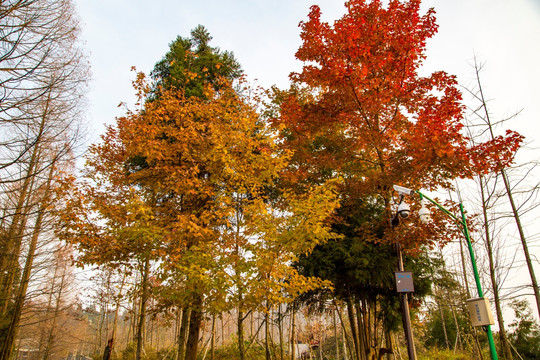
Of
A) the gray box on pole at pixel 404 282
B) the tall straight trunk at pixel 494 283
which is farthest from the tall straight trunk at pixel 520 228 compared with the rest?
the gray box on pole at pixel 404 282

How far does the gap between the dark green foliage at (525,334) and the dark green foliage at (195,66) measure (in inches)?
720

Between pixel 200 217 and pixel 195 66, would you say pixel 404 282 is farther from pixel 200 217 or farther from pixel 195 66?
pixel 195 66

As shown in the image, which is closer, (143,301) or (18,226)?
(18,226)

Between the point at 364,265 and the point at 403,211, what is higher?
the point at 403,211

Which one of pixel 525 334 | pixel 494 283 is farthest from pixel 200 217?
pixel 525 334

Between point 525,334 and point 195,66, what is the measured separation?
2018cm

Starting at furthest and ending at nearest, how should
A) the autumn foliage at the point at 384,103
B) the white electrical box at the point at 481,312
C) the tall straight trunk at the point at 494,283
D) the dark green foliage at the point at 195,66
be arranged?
the dark green foliage at the point at 195,66, the tall straight trunk at the point at 494,283, the autumn foliage at the point at 384,103, the white electrical box at the point at 481,312

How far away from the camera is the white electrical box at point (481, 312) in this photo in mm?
5324

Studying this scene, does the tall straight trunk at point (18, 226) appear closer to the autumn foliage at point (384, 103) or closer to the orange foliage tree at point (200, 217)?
the orange foliage tree at point (200, 217)

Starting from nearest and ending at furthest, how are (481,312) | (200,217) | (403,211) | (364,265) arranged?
1. (481,312)
2. (403,211)
3. (200,217)
4. (364,265)

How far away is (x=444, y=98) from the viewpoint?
292 inches

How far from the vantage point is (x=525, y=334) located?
579 inches

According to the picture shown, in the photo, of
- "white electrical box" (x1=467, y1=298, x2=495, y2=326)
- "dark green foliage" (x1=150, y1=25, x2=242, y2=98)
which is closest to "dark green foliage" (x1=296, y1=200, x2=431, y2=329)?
"white electrical box" (x1=467, y1=298, x2=495, y2=326)

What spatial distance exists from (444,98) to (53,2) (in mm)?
8440
